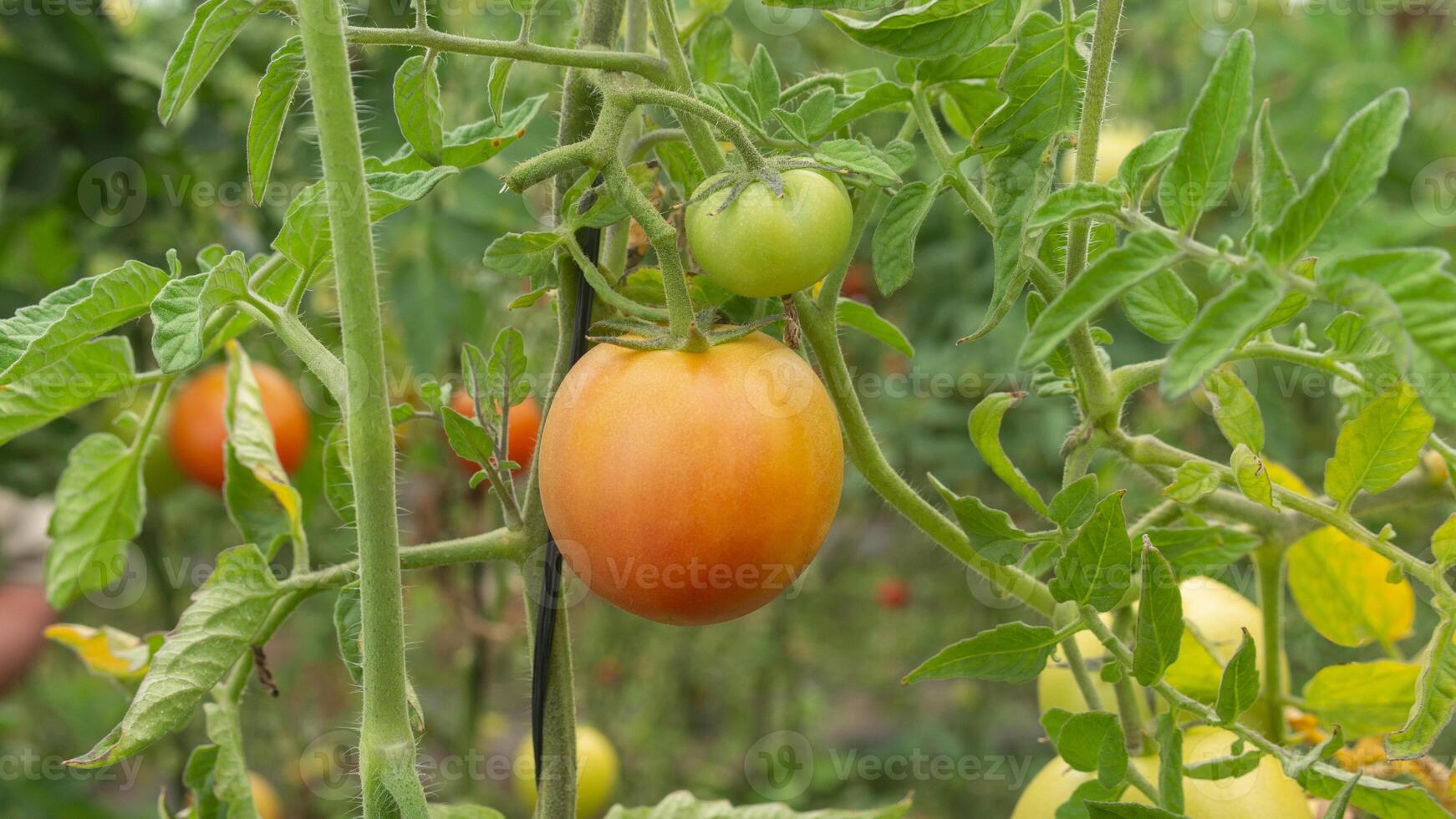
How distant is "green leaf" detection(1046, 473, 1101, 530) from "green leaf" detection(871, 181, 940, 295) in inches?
5.4

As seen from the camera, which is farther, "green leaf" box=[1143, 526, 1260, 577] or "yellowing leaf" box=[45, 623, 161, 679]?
"yellowing leaf" box=[45, 623, 161, 679]

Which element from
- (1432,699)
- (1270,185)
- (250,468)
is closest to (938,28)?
(1270,185)

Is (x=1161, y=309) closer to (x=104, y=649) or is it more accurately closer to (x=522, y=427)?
(x=104, y=649)

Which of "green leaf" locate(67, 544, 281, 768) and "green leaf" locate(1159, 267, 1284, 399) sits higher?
"green leaf" locate(1159, 267, 1284, 399)

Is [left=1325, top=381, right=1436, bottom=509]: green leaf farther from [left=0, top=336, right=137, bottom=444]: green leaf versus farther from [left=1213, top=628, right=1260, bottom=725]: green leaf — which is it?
[left=0, top=336, right=137, bottom=444]: green leaf

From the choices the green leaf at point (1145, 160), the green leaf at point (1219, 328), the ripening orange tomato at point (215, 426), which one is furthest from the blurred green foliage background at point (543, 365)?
the green leaf at point (1219, 328)

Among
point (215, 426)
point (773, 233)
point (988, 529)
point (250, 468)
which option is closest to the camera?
point (773, 233)

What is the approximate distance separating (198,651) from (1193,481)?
0.54 m

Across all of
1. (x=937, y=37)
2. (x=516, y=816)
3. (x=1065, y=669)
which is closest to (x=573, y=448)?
(x=937, y=37)

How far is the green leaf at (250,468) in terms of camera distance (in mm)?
772

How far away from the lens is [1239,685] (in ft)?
1.91

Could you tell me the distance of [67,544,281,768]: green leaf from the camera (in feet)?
2.00

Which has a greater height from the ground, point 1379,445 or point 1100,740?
point 1379,445

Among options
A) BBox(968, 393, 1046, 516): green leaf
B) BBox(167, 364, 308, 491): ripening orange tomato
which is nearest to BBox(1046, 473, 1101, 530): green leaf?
BBox(968, 393, 1046, 516): green leaf
